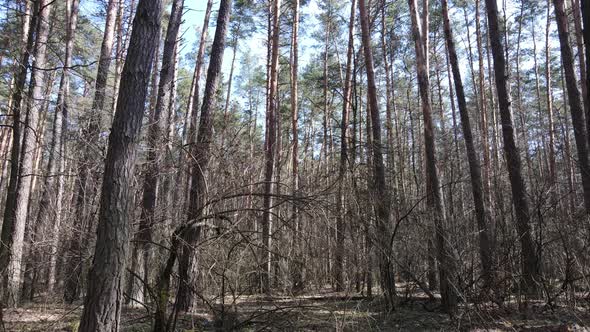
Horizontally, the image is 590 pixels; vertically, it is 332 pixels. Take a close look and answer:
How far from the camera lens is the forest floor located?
5.27m

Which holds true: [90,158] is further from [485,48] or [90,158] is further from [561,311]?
[485,48]

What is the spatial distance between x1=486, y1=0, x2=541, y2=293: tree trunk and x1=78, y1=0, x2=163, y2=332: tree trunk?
5.33 metres

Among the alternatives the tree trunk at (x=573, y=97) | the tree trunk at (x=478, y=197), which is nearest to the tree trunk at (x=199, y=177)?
the tree trunk at (x=478, y=197)

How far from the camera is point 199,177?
234 inches

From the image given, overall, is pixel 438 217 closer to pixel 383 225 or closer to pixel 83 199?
pixel 383 225

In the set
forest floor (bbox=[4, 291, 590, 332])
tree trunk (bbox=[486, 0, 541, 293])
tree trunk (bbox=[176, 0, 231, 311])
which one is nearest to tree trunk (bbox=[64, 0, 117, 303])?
forest floor (bbox=[4, 291, 590, 332])

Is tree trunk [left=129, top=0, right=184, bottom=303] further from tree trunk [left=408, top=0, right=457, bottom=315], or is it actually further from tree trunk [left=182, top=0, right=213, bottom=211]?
tree trunk [left=408, top=0, right=457, bottom=315]

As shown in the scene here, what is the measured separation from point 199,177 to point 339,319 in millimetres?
2605

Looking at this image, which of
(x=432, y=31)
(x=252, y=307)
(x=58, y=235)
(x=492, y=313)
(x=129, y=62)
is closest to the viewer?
(x=129, y=62)

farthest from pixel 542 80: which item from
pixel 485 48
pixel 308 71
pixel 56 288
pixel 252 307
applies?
pixel 56 288

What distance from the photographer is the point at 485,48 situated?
70.1 feet

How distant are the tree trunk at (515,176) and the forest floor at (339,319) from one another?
512 mm

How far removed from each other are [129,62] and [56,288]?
6.95 m

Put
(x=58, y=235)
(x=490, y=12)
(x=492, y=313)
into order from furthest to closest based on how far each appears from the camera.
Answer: (x=490, y=12)
(x=58, y=235)
(x=492, y=313)
